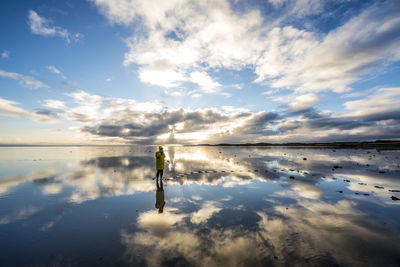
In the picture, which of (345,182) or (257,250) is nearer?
(257,250)

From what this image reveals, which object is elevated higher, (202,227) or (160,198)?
(160,198)

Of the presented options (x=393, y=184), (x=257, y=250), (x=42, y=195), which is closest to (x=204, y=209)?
(x=257, y=250)

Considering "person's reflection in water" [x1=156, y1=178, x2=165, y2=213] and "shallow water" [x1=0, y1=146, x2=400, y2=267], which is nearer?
"shallow water" [x1=0, y1=146, x2=400, y2=267]

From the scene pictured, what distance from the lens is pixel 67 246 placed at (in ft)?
20.3

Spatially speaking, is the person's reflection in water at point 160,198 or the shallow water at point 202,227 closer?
the shallow water at point 202,227

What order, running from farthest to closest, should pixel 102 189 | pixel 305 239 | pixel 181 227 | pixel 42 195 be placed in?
pixel 102 189
pixel 42 195
pixel 181 227
pixel 305 239

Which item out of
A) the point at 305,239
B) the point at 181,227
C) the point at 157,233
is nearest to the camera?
the point at 305,239

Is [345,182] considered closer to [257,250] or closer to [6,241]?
[257,250]

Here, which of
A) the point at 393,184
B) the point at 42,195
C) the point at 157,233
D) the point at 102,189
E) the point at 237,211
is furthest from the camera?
the point at 393,184

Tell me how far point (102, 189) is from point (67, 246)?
Answer: 7.89 metres

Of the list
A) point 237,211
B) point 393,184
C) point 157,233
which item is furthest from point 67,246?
point 393,184

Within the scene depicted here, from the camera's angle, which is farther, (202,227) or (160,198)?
(160,198)

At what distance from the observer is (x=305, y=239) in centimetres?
648

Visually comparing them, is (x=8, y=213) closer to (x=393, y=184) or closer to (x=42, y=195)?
(x=42, y=195)
